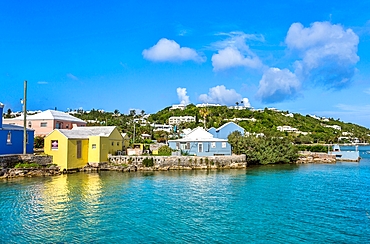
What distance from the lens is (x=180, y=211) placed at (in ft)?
58.4

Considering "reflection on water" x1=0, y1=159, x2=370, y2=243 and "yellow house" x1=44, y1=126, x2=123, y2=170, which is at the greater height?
"yellow house" x1=44, y1=126, x2=123, y2=170

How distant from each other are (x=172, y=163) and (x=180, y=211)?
19414mm

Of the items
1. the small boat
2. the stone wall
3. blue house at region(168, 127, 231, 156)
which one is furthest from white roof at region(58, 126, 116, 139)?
the small boat

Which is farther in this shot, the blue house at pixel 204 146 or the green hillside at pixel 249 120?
the green hillside at pixel 249 120

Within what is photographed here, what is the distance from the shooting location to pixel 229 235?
45.9 feet

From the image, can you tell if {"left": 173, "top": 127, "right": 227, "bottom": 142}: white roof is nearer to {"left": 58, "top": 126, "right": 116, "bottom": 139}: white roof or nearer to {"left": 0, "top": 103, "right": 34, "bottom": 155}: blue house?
{"left": 58, "top": 126, "right": 116, "bottom": 139}: white roof

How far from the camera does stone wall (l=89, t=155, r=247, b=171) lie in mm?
35688

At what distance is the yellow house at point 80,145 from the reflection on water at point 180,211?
4679 mm

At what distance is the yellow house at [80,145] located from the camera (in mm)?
32812

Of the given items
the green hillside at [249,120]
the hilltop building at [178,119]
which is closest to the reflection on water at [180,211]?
the green hillside at [249,120]

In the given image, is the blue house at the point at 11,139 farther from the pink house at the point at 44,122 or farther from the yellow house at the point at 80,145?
the pink house at the point at 44,122

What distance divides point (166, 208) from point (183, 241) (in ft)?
17.2

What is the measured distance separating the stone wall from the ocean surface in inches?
280

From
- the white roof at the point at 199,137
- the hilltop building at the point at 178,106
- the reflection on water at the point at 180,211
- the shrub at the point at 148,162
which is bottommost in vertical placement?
the reflection on water at the point at 180,211
